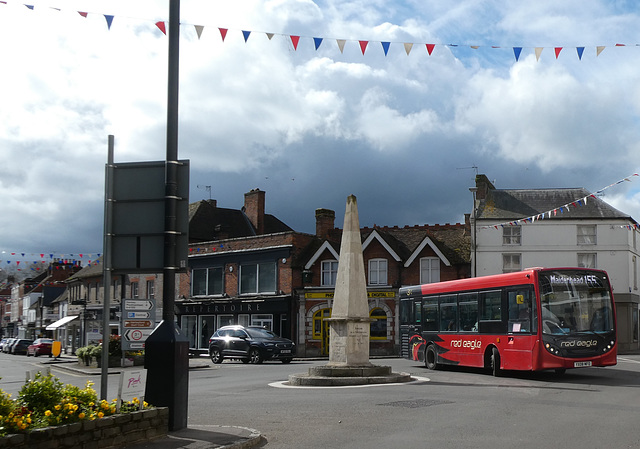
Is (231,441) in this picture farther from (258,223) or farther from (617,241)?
(258,223)

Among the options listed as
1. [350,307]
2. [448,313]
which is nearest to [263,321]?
[448,313]

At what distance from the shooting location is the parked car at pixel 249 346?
33094 mm

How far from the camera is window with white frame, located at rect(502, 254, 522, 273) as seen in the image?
1822 inches

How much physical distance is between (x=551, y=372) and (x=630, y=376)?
8.43ft

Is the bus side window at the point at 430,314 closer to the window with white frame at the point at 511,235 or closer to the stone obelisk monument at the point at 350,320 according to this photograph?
the stone obelisk monument at the point at 350,320

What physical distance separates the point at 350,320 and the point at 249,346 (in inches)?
540

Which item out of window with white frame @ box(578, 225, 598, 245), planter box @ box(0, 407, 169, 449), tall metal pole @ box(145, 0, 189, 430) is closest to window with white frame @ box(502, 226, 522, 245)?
window with white frame @ box(578, 225, 598, 245)

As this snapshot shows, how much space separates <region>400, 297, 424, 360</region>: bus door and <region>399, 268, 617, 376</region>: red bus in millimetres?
3282

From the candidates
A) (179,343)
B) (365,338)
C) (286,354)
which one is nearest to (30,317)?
(286,354)

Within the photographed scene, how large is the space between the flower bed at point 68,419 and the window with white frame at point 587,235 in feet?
135

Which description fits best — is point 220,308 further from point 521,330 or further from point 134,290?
point 521,330

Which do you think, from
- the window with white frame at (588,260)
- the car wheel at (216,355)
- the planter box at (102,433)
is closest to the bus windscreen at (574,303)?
the planter box at (102,433)

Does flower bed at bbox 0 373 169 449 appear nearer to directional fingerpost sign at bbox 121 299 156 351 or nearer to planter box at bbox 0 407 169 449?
planter box at bbox 0 407 169 449

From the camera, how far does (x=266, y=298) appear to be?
152ft
